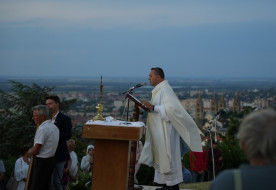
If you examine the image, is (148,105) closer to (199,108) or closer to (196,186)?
(196,186)

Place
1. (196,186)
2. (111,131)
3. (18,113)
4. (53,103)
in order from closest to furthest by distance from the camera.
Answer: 1. (111,131)
2. (53,103)
3. (196,186)
4. (18,113)

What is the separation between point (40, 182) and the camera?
6.38 m

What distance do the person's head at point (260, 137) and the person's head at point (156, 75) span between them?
4958mm

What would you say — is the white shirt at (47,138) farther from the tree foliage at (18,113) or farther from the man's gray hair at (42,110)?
the tree foliage at (18,113)

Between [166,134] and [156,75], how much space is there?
2.71ft

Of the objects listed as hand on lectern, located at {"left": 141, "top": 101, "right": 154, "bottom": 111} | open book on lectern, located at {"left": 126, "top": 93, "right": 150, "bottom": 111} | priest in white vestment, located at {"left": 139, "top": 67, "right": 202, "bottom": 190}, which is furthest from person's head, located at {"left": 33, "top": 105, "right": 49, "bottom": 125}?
priest in white vestment, located at {"left": 139, "top": 67, "right": 202, "bottom": 190}

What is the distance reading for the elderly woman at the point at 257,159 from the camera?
7.13 ft

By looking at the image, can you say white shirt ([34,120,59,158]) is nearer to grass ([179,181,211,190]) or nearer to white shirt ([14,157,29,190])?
white shirt ([14,157,29,190])

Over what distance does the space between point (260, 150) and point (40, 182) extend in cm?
461

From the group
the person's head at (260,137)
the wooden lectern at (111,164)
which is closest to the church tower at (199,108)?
the wooden lectern at (111,164)

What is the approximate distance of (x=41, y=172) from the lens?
6.33m

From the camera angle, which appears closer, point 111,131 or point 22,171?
point 111,131

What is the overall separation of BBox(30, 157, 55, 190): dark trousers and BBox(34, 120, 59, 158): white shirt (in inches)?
3.0

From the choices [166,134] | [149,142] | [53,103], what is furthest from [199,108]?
[53,103]
